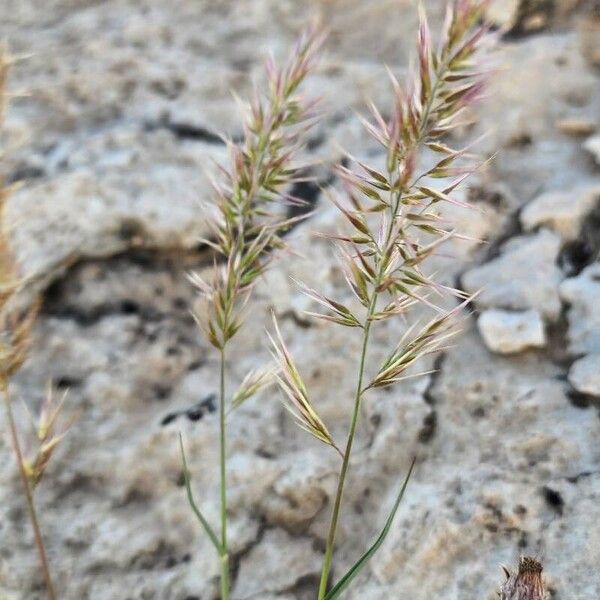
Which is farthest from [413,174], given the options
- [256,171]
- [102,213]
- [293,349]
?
[102,213]

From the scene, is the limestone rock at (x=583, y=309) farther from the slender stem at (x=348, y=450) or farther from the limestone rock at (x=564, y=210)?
the slender stem at (x=348, y=450)

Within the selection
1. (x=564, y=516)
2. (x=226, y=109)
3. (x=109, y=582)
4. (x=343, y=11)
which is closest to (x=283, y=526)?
(x=109, y=582)

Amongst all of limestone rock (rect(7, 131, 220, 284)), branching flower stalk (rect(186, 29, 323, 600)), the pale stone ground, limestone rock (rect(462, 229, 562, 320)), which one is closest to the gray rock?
the pale stone ground

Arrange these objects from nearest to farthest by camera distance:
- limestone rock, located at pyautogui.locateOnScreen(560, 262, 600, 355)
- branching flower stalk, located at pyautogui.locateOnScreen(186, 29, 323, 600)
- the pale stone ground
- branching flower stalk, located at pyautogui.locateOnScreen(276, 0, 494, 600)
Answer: branching flower stalk, located at pyautogui.locateOnScreen(276, 0, 494, 600) < branching flower stalk, located at pyautogui.locateOnScreen(186, 29, 323, 600) < the pale stone ground < limestone rock, located at pyautogui.locateOnScreen(560, 262, 600, 355)

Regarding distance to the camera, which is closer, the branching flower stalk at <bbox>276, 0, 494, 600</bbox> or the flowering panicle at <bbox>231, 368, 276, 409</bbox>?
the branching flower stalk at <bbox>276, 0, 494, 600</bbox>

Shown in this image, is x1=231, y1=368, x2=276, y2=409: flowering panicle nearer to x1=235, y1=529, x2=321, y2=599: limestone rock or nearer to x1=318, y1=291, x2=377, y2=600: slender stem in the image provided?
x1=318, y1=291, x2=377, y2=600: slender stem

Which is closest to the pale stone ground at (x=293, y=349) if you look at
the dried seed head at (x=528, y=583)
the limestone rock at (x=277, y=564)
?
the limestone rock at (x=277, y=564)

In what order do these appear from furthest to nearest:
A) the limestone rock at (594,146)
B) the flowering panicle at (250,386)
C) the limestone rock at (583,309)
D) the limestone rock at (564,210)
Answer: the limestone rock at (594,146)
the limestone rock at (564,210)
the limestone rock at (583,309)
the flowering panicle at (250,386)

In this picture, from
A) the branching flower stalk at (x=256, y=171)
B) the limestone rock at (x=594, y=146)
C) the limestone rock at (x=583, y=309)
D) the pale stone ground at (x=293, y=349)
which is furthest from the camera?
the limestone rock at (x=594, y=146)
